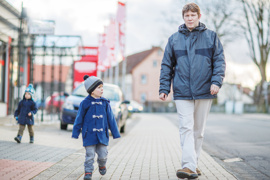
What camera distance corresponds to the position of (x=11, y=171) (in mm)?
5270

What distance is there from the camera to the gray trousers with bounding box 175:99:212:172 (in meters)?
4.88

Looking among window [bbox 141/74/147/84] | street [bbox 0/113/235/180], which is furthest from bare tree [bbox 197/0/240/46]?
window [bbox 141/74/147/84]

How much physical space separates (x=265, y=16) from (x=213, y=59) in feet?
103

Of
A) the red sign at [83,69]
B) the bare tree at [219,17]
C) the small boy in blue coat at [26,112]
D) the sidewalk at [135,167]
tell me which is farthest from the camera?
the bare tree at [219,17]

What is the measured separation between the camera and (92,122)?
16.2ft

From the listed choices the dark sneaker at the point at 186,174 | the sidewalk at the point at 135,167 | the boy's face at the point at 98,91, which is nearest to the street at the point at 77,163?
the sidewalk at the point at 135,167

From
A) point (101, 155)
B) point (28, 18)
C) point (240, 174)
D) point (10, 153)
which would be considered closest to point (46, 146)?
point (10, 153)

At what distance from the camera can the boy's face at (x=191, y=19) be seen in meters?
4.99

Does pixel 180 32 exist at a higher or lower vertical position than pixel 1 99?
higher

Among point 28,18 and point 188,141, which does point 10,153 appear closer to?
point 188,141

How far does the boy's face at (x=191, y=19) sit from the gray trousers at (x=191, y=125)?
0.91 m

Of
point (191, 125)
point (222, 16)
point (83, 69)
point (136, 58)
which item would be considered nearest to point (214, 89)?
point (191, 125)

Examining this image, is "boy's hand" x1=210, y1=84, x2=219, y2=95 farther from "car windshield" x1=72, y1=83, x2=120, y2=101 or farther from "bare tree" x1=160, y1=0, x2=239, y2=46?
"bare tree" x1=160, y1=0, x2=239, y2=46

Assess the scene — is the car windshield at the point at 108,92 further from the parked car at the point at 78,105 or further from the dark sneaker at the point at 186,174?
the dark sneaker at the point at 186,174
